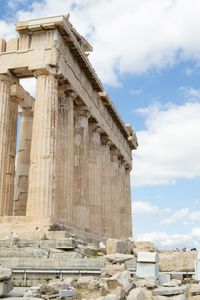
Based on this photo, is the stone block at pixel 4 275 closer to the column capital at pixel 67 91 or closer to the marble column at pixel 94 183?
the column capital at pixel 67 91

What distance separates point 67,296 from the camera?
32.6 feet

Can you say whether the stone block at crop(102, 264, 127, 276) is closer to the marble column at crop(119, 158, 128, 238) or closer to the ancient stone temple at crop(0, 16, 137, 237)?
the ancient stone temple at crop(0, 16, 137, 237)

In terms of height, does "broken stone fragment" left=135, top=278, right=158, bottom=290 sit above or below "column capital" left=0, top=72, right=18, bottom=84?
below

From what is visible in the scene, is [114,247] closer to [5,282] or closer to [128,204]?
[5,282]

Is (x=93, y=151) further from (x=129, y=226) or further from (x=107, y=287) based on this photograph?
(x=107, y=287)

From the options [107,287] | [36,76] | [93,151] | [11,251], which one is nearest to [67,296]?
[107,287]

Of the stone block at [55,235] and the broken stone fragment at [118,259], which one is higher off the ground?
the stone block at [55,235]

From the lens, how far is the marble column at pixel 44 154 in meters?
23.8

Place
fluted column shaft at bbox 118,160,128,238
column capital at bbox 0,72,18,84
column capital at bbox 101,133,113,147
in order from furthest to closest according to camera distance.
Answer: fluted column shaft at bbox 118,160,128,238 < column capital at bbox 101,133,113,147 < column capital at bbox 0,72,18,84

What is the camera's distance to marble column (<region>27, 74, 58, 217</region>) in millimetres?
23797

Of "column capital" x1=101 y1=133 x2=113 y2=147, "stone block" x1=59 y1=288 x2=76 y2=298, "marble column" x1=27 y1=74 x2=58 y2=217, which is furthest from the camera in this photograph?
"column capital" x1=101 y1=133 x2=113 y2=147

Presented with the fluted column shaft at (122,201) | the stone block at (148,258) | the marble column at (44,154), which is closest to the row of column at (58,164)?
the marble column at (44,154)

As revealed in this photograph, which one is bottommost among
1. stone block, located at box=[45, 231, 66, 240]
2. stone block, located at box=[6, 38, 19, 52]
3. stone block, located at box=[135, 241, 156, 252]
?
stone block, located at box=[135, 241, 156, 252]

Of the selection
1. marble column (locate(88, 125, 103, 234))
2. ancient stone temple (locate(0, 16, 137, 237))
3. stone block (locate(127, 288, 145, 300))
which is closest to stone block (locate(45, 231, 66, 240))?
ancient stone temple (locate(0, 16, 137, 237))
